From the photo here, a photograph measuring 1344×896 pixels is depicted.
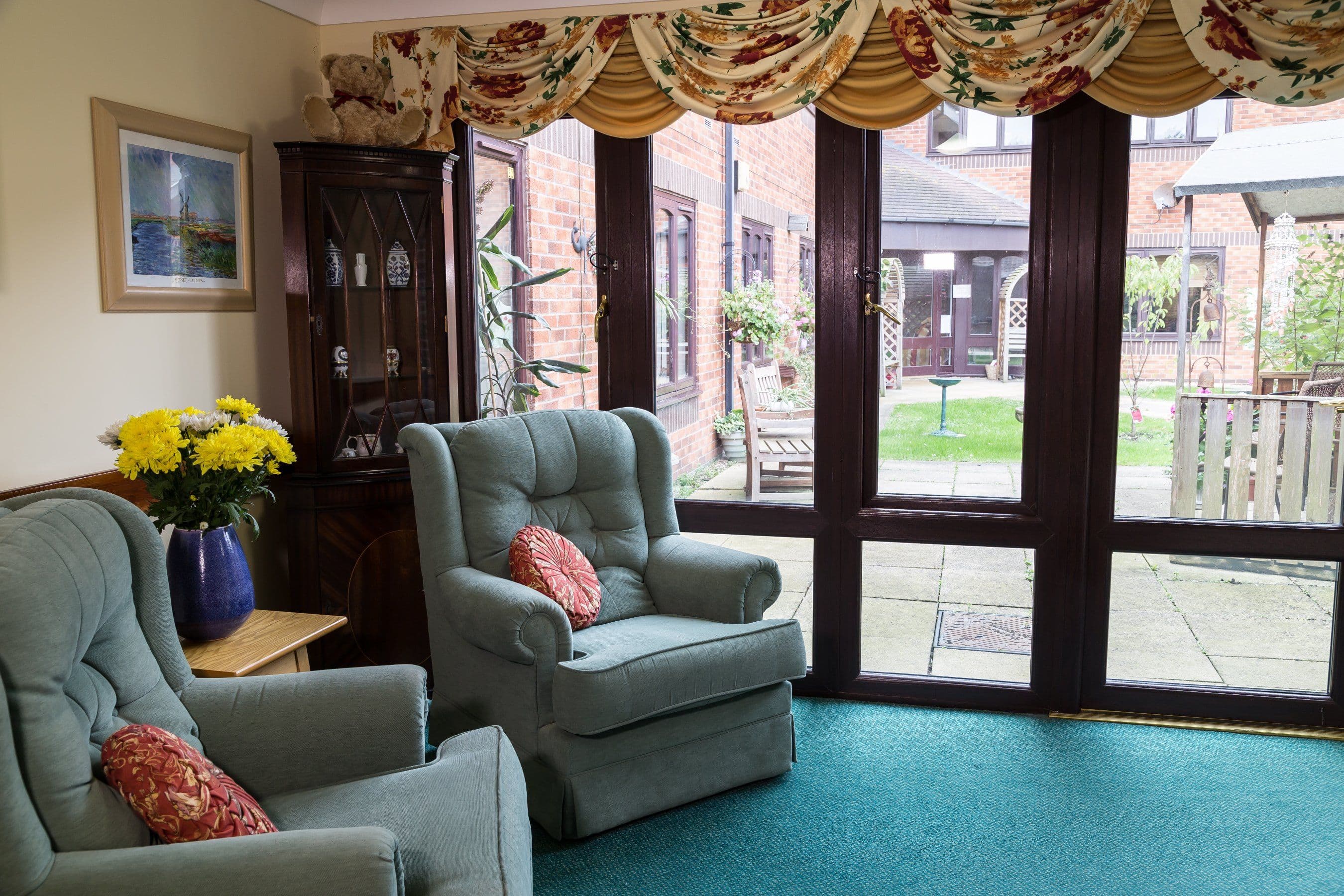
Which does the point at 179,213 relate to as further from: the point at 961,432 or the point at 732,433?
the point at 961,432

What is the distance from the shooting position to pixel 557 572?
116 inches

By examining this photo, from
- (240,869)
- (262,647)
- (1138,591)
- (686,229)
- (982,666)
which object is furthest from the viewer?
(686,229)

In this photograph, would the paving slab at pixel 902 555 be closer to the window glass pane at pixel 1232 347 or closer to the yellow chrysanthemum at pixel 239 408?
the window glass pane at pixel 1232 347

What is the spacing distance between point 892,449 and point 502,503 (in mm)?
1355

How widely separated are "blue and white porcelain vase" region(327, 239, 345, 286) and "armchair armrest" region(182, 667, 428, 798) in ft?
5.19

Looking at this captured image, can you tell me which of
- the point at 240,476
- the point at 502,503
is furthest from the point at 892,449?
the point at 240,476

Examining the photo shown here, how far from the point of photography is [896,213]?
3.41 m

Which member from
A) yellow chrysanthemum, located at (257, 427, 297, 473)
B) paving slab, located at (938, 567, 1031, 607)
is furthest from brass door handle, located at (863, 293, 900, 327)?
yellow chrysanthemum, located at (257, 427, 297, 473)

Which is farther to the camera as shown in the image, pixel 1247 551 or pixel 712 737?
pixel 1247 551

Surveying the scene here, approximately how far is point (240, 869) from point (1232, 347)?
3.16 metres

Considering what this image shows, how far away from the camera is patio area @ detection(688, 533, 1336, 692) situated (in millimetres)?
3324

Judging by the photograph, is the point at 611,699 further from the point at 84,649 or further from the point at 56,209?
the point at 56,209

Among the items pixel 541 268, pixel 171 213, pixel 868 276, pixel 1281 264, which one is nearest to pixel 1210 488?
pixel 1281 264

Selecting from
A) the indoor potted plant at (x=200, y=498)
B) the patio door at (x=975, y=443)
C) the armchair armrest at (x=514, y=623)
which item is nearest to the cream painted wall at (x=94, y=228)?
the indoor potted plant at (x=200, y=498)
